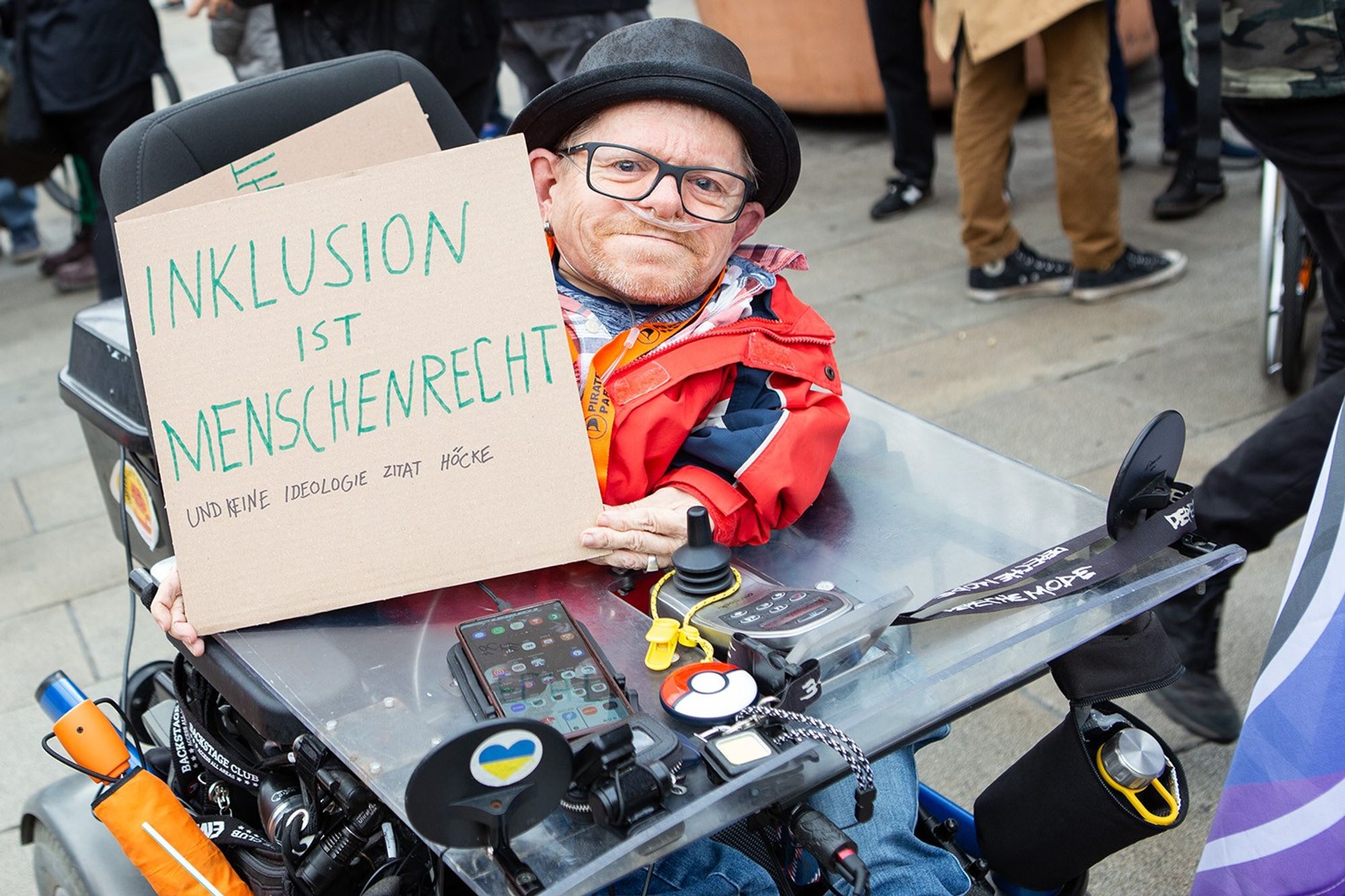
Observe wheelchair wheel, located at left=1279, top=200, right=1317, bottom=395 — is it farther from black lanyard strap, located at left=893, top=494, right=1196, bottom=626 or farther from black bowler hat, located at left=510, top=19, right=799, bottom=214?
black lanyard strap, located at left=893, top=494, right=1196, bottom=626

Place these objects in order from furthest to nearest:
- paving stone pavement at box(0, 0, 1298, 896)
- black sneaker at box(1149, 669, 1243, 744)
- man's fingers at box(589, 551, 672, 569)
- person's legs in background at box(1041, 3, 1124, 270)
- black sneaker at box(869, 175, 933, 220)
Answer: black sneaker at box(869, 175, 933, 220), person's legs in background at box(1041, 3, 1124, 270), paving stone pavement at box(0, 0, 1298, 896), black sneaker at box(1149, 669, 1243, 744), man's fingers at box(589, 551, 672, 569)

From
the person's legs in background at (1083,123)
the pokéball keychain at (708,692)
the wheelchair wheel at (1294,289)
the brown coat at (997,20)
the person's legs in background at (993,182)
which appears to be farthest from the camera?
the person's legs in background at (993,182)

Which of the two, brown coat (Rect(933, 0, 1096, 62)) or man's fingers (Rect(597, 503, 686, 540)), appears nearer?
man's fingers (Rect(597, 503, 686, 540))

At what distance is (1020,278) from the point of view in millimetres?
4512

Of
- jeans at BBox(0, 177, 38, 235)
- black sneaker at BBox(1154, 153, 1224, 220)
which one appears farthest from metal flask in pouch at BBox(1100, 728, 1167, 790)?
jeans at BBox(0, 177, 38, 235)

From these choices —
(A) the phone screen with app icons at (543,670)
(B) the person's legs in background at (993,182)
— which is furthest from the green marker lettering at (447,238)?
(B) the person's legs in background at (993,182)

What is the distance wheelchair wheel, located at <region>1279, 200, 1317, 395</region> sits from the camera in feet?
11.0

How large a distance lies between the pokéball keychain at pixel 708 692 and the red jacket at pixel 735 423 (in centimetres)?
36

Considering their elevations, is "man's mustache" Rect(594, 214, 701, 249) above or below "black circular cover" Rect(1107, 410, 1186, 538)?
above

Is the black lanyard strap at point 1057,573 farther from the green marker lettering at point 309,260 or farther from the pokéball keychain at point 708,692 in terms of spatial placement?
the green marker lettering at point 309,260

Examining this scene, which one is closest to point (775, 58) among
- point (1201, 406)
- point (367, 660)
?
point (1201, 406)

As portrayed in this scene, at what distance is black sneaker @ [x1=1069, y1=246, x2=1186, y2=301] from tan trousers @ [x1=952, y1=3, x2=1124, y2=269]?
34mm

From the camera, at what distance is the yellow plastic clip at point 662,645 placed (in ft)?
4.54

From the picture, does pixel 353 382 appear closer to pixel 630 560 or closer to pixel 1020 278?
pixel 630 560
